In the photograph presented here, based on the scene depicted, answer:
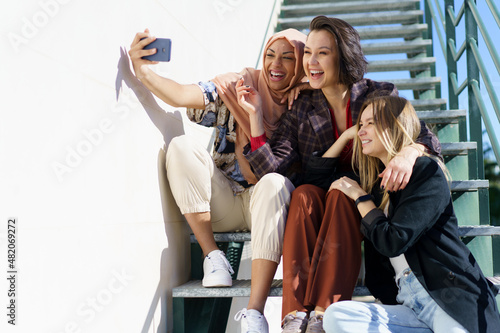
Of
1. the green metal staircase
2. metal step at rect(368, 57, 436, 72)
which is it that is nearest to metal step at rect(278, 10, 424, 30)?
the green metal staircase

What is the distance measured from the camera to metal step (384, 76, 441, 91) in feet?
10.3

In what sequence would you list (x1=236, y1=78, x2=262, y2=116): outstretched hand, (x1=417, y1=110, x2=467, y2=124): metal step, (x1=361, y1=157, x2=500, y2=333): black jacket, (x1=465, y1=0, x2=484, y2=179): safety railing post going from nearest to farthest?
(x1=361, y1=157, x2=500, y2=333): black jacket → (x1=236, y1=78, x2=262, y2=116): outstretched hand → (x1=465, y1=0, x2=484, y2=179): safety railing post → (x1=417, y1=110, x2=467, y2=124): metal step

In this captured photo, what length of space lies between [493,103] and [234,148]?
0.90 meters

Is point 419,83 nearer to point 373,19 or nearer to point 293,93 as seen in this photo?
point 373,19

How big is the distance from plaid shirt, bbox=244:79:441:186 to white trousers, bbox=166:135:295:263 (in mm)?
126

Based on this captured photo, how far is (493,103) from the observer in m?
1.75

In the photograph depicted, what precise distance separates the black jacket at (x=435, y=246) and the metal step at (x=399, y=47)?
245 centimetres

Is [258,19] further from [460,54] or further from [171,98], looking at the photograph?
[171,98]

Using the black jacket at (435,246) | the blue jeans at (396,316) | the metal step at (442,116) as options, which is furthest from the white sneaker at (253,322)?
the metal step at (442,116)

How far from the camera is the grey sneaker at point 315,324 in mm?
1258

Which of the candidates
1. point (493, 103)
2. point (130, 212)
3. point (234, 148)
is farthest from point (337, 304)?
point (493, 103)

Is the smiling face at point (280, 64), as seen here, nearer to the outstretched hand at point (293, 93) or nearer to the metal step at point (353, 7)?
the outstretched hand at point (293, 93)

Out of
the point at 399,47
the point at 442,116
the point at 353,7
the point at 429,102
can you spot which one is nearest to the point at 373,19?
the point at 353,7

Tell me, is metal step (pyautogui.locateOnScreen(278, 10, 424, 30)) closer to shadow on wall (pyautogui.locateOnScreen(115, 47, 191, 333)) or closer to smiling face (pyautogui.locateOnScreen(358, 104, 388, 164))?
shadow on wall (pyautogui.locateOnScreen(115, 47, 191, 333))
